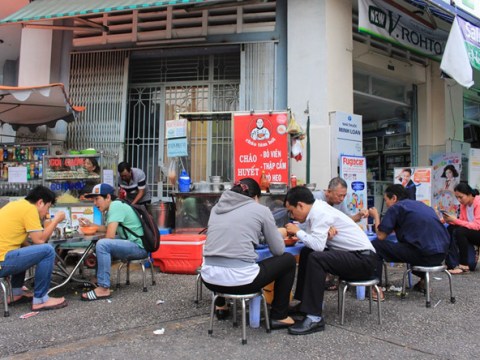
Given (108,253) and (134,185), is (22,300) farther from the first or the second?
(134,185)

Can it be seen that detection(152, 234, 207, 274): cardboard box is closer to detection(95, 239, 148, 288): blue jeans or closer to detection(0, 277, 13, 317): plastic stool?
detection(95, 239, 148, 288): blue jeans

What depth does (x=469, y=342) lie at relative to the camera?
349 cm

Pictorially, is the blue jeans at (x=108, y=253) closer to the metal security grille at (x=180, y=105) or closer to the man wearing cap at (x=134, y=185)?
the man wearing cap at (x=134, y=185)

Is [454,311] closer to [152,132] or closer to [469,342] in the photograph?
[469,342]

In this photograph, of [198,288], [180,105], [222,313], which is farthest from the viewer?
[180,105]

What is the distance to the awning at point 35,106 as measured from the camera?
22.0 ft

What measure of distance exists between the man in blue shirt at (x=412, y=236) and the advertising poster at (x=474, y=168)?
7.40 metres

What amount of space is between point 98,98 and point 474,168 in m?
9.51

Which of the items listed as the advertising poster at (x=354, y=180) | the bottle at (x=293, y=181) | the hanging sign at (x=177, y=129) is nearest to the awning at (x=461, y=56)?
the advertising poster at (x=354, y=180)

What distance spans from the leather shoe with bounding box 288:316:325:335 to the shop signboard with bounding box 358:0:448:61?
5398 mm

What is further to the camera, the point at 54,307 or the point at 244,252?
the point at 54,307

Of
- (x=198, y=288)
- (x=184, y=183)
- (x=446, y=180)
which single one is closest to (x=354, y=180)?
(x=184, y=183)

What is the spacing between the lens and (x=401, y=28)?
8242 mm

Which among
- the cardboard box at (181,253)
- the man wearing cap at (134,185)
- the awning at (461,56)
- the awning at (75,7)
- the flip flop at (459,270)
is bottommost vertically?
the flip flop at (459,270)
